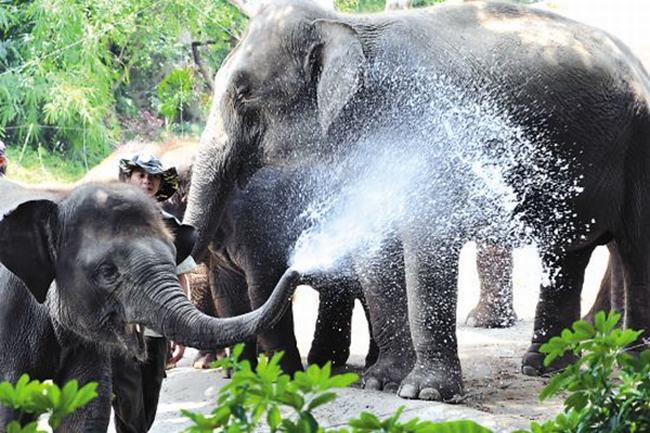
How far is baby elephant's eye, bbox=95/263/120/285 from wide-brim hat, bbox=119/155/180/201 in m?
1.59

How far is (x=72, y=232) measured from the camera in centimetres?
535

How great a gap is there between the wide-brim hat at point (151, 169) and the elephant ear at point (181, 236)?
1.17m

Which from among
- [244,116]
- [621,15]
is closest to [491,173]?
[244,116]

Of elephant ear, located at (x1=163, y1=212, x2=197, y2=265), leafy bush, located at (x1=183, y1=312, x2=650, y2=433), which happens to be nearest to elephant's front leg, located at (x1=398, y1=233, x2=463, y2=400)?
elephant ear, located at (x1=163, y1=212, x2=197, y2=265)

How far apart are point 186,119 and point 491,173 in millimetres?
13082

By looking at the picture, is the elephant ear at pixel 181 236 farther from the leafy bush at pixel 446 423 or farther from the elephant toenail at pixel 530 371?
the elephant toenail at pixel 530 371

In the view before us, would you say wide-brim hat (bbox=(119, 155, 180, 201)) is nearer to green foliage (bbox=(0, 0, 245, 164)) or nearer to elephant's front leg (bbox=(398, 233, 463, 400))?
elephant's front leg (bbox=(398, 233, 463, 400))

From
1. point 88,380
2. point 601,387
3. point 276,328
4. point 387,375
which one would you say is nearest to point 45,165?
point 276,328

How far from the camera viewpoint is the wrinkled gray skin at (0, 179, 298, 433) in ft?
17.0

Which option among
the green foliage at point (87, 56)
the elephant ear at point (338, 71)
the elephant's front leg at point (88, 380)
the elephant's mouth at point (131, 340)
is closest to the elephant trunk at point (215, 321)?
the elephant's mouth at point (131, 340)

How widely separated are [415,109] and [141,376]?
252cm

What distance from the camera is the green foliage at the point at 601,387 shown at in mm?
2969

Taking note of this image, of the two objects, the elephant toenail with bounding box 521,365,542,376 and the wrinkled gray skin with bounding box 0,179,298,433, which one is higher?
the wrinkled gray skin with bounding box 0,179,298,433

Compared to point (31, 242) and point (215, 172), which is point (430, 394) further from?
point (31, 242)
